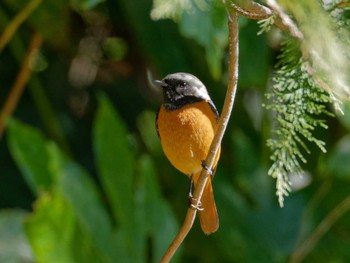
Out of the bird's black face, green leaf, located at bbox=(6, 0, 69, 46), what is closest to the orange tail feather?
the bird's black face

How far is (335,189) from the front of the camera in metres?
3.53

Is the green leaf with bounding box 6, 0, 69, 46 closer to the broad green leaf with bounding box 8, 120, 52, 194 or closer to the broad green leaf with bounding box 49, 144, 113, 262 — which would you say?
the broad green leaf with bounding box 8, 120, 52, 194

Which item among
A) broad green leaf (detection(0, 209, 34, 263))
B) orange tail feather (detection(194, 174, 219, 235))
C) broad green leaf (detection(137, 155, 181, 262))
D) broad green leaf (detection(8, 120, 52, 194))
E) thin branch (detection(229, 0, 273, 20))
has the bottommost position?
broad green leaf (detection(0, 209, 34, 263))

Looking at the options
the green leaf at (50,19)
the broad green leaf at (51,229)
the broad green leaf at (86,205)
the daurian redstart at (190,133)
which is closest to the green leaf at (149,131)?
the green leaf at (50,19)

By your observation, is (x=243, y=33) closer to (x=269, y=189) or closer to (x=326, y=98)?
(x=269, y=189)

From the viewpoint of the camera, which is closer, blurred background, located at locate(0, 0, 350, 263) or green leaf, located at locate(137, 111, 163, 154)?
blurred background, located at locate(0, 0, 350, 263)

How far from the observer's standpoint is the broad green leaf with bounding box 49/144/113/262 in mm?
3008

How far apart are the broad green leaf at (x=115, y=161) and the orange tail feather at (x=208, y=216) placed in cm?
119

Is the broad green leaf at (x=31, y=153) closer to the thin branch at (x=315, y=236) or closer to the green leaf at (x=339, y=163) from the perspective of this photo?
the thin branch at (x=315, y=236)

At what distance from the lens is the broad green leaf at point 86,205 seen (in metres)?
3.01

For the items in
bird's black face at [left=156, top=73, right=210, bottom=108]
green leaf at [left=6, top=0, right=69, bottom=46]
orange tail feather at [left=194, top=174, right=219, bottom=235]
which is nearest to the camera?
orange tail feather at [left=194, top=174, right=219, bottom=235]

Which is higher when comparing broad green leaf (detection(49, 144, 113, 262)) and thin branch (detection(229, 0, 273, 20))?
thin branch (detection(229, 0, 273, 20))

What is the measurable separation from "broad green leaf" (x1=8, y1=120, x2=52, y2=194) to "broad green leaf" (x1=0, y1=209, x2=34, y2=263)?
0.14m

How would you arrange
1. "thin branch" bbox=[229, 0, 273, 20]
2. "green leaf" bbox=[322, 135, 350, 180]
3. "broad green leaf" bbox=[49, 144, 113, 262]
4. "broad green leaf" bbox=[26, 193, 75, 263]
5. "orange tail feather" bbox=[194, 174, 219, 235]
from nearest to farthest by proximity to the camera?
"thin branch" bbox=[229, 0, 273, 20] < "orange tail feather" bbox=[194, 174, 219, 235] < "broad green leaf" bbox=[26, 193, 75, 263] < "broad green leaf" bbox=[49, 144, 113, 262] < "green leaf" bbox=[322, 135, 350, 180]
